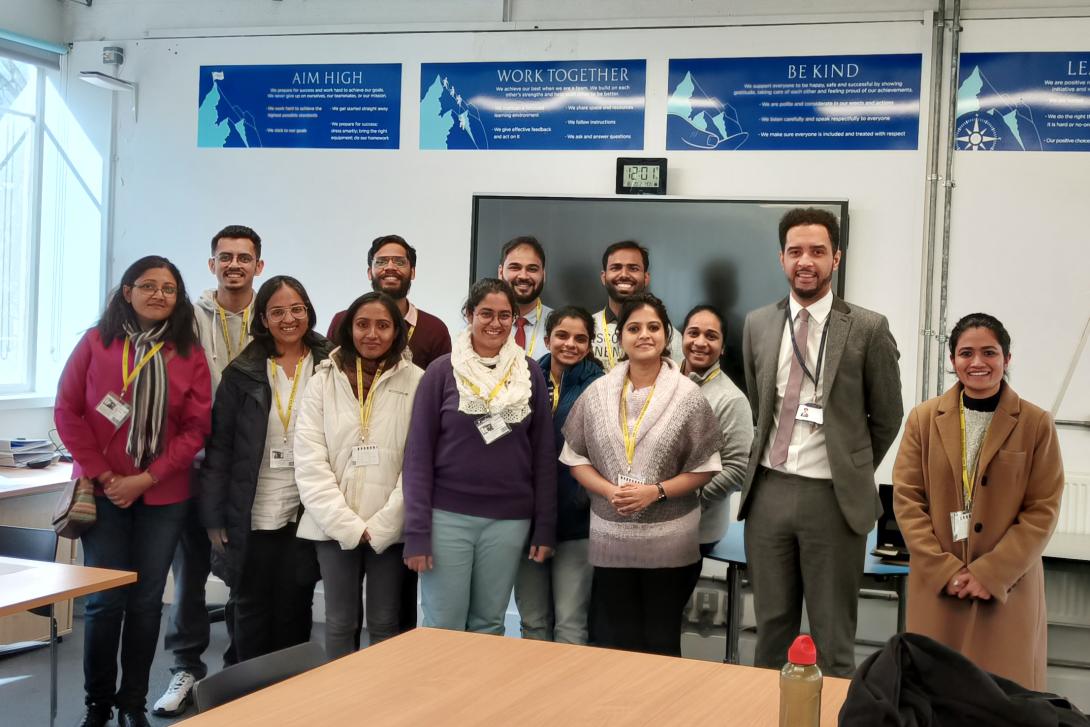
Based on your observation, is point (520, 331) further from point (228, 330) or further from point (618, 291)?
point (228, 330)

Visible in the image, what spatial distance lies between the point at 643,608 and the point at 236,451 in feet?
5.11

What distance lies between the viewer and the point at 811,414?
308 cm

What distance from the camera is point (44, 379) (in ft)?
19.3

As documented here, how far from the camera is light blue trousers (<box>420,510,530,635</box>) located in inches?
131

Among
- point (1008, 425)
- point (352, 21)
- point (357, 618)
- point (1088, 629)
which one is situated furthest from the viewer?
point (352, 21)

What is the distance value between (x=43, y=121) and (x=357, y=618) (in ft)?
13.4

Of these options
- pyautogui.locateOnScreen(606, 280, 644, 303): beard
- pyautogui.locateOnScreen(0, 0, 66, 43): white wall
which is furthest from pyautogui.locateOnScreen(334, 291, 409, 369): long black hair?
pyautogui.locateOnScreen(0, 0, 66, 43): white wall

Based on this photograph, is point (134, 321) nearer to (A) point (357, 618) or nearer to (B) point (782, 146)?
(A) point (357, 618)

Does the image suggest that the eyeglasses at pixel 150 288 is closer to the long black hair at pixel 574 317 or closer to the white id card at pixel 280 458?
the white id card at pixel 280 458

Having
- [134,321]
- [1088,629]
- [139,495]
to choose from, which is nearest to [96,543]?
[139,495]

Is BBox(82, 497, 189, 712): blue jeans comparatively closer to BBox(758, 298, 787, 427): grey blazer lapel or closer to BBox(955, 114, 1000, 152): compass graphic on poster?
BBox(758, 298, 787, 427): grey blazer lapel

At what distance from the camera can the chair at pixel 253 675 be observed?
6.10ft

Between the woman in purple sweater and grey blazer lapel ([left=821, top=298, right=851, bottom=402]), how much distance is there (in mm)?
938

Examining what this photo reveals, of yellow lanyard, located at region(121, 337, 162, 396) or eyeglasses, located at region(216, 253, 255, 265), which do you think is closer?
yellow lanyard, located at region(121, 337, 162, 396)
